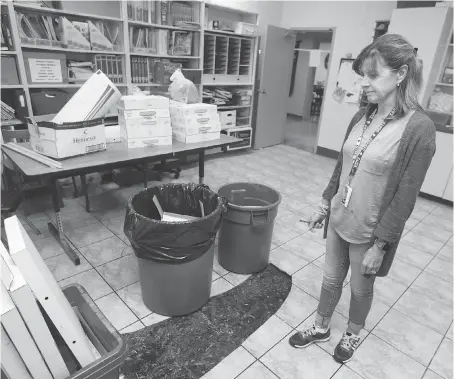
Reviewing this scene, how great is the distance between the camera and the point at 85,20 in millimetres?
3146

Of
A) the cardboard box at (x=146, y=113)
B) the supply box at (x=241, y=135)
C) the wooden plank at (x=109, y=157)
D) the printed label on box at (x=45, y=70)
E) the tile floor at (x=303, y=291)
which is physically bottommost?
the tile floor at (x=303, y=291)

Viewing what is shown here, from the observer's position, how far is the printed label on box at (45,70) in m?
2.88

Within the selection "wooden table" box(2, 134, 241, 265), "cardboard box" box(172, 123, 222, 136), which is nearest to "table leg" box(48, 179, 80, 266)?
"wooden table" box(2, 134, 241, 265)

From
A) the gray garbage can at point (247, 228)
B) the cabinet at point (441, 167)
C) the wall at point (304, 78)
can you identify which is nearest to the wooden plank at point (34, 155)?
the gray garbage can at point (247, 228)

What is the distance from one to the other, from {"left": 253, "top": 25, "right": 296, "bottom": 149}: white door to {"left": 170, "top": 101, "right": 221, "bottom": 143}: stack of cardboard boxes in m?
2.66

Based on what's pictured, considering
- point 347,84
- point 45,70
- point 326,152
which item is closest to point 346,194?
point 45,70

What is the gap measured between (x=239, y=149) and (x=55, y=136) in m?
3.43

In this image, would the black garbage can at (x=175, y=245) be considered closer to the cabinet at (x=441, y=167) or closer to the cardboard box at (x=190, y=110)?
the cardboard box at (x=190, y=110)

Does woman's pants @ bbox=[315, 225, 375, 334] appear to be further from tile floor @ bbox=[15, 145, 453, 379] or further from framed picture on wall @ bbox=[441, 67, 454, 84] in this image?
framed picture on wall @ bbox=[441, 67, 454, 84]

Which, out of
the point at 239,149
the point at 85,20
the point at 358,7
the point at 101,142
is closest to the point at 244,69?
the point at 239,149

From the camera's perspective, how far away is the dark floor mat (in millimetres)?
1510

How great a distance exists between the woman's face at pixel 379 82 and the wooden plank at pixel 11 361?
4.30 feet

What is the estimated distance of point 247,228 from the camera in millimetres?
1998

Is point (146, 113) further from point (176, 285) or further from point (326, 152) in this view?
point (326, 152)
